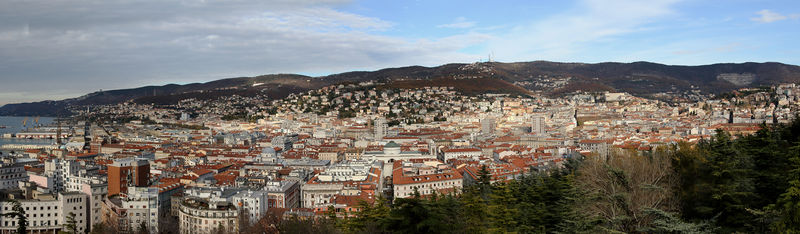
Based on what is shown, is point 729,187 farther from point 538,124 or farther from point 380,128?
point 538,124

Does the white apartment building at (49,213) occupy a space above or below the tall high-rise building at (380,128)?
below

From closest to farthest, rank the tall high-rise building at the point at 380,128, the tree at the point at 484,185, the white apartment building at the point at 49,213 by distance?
1. the tree at the point at 484,185
2. the white apartment building at the point at 49,213
3. the tall high-rise building at the point at 380,128

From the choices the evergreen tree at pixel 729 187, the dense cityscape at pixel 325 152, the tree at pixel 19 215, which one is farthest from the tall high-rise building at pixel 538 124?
the tree at pixel 19 215

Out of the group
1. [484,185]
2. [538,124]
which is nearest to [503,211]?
[484,185]

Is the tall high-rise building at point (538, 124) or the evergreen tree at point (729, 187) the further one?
the tall high-rise building at point (538, 124)

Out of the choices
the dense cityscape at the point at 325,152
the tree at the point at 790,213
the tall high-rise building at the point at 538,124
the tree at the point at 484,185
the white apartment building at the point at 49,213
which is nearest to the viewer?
the tree at the point at 790,213

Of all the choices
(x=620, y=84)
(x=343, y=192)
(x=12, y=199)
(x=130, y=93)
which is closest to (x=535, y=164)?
(x=343, y=192)

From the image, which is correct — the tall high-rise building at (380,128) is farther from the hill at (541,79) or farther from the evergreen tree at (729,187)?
the evergreen tree at (729,187)

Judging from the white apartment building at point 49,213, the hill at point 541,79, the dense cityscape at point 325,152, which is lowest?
the white apartment building at point 49,213

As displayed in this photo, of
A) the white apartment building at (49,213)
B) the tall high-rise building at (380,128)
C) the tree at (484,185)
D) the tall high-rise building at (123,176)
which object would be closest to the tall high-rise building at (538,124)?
the tall high-rise building at (380,128)
